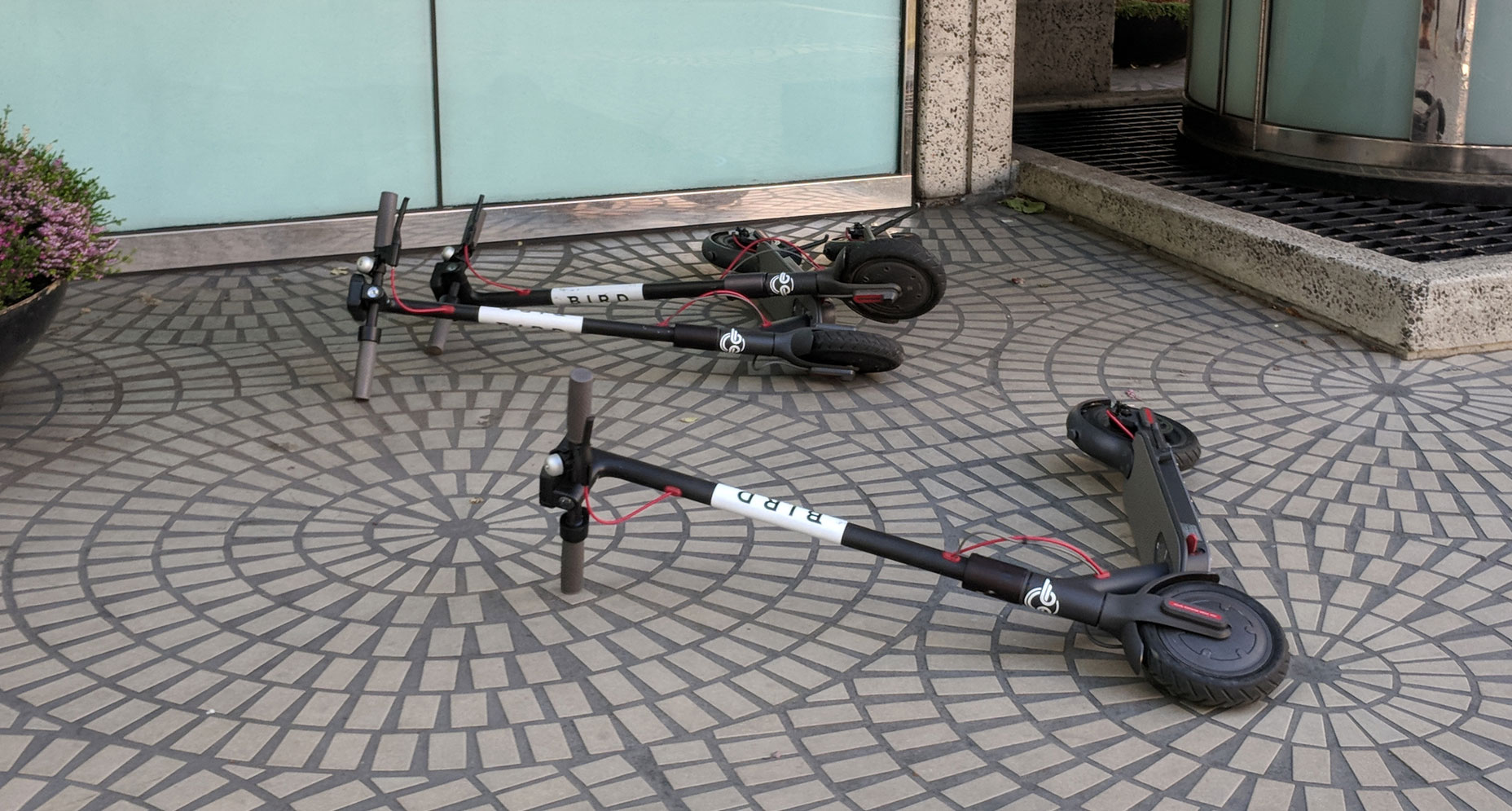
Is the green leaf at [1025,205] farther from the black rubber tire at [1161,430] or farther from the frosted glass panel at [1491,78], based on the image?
the black rubber tire at [1161,430]

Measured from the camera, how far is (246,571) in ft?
11.9

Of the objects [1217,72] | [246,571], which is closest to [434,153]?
[246,571]

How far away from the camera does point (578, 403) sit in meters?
3.26

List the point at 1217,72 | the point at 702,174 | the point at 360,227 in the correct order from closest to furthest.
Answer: the point at 360,227
the point at 702,174
the point at 1217,72

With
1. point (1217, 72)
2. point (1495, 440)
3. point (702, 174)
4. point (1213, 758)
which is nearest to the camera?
point (1213, 758)

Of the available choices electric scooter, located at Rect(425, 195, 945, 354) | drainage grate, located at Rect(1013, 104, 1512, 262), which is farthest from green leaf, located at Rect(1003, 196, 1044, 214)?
electric scooter, located at Rect(425, 195, 945, 354)

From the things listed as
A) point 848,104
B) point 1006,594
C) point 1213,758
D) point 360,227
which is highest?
point 848,104

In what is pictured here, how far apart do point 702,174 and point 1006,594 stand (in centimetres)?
397

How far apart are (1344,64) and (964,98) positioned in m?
1.70

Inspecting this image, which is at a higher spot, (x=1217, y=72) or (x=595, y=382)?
(x=1217, y=72)

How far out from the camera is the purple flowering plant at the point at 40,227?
13.8ft

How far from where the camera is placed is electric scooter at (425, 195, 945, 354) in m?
4.85

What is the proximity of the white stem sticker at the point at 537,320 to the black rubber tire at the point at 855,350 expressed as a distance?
758 millimetres

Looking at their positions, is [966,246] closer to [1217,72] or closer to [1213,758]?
[1217,72]
